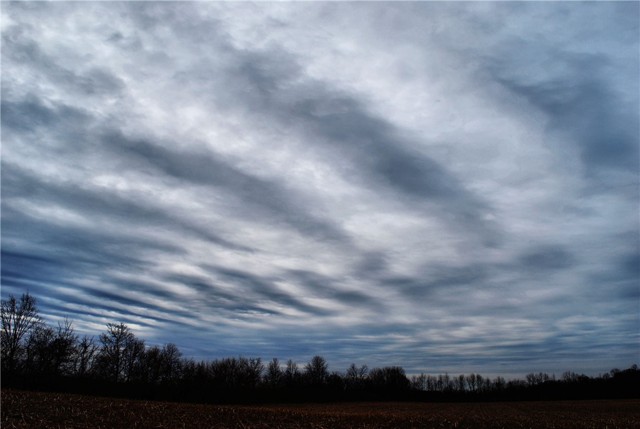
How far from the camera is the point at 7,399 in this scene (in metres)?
33.1

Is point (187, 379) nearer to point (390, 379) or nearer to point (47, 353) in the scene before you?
point (47, 353)

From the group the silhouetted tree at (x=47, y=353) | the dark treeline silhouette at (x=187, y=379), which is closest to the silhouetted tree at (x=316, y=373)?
the dark treeline silhouette at (x=187, y=379)

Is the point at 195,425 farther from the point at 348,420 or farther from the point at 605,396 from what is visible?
the point at 605,396

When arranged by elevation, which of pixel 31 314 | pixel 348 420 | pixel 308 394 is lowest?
pixel 308 394

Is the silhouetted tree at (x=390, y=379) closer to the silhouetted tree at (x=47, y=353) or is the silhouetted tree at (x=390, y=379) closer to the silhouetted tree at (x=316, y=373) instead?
the silhouetted tree at (x=316, y=373)

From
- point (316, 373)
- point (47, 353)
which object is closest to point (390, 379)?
point (316, 373)

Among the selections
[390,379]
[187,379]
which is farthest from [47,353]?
[390,379]

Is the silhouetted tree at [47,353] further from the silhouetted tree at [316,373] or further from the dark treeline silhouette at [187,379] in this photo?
the silhouetted tree at [316,373]

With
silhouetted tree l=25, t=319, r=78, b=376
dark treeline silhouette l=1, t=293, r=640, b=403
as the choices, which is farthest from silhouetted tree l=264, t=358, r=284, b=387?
silhouetted tree l=25, t=319, r=78, b=376

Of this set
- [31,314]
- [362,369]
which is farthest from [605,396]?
[31,314]

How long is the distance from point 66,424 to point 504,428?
35.5m

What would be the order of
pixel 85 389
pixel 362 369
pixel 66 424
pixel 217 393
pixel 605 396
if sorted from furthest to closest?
1. pixel 362 369
2. pixel 605 396
3. pixel 217 393
4. pixel 85 389
5. pixel 66 424

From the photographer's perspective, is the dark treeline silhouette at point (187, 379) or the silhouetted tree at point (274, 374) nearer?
the dark treeline silhouette at point (187, 379)

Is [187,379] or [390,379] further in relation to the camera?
[390,379]
